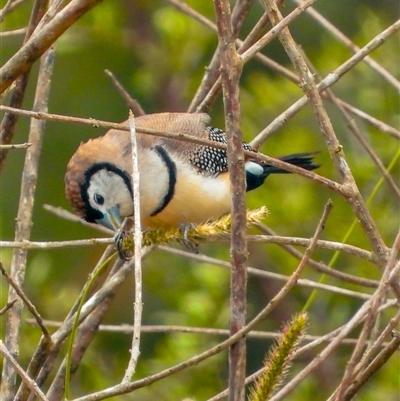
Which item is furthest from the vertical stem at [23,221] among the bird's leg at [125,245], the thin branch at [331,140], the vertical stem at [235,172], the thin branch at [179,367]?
the thin branch at [331,140]

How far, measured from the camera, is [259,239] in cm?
196

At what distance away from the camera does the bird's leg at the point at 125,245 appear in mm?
2191

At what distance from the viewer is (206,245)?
619 centimetres

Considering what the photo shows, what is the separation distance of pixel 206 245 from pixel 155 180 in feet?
8.62

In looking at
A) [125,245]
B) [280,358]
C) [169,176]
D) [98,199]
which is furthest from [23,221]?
[280,358]

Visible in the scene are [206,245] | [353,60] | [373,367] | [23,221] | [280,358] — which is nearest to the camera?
[280,358]

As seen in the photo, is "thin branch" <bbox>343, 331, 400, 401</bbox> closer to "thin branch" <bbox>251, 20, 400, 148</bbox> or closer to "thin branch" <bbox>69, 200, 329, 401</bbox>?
"thin branch" <bbox>69, 200, 329, 401</bbox>

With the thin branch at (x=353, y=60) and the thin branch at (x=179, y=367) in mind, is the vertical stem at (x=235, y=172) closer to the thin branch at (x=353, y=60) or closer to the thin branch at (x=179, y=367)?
the thin branch at (x=179, y=367)

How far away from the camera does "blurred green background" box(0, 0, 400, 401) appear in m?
5.62

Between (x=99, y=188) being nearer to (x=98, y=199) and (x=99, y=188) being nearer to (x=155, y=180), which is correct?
(x=98, y=199)

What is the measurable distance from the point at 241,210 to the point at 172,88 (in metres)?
5.55

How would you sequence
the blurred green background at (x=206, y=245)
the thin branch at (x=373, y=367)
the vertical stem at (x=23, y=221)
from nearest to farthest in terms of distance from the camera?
the thin branch at (x=373, y=367), the vertical stem at (x=23, y=221), the blurred green background at (x=206, y=245)

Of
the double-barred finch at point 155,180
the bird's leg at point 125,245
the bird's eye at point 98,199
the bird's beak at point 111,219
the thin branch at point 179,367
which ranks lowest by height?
the thin branch at point 179,367

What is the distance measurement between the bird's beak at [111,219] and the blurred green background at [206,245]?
1693 mm
